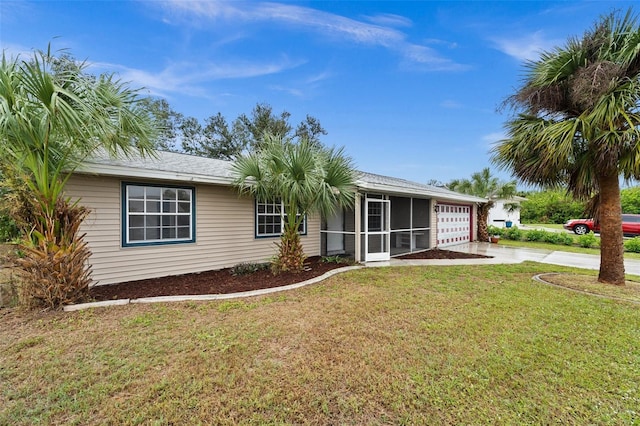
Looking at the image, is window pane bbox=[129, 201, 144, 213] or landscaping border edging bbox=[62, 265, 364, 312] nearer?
landscaping border edging bbox=[62, 265, 364, 312]

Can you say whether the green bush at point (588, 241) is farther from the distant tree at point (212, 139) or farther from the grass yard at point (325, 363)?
the distant tree at point (212, 139)

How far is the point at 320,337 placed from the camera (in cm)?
374

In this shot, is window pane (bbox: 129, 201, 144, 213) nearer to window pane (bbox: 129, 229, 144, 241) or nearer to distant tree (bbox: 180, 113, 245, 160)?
window pane (bbox: 129, 229, 144, 241)

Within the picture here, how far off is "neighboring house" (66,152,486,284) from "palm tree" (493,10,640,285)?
12.6 feet

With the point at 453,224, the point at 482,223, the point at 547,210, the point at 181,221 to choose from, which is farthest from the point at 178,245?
the point at 547,210

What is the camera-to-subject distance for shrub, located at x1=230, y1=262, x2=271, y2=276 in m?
7.36

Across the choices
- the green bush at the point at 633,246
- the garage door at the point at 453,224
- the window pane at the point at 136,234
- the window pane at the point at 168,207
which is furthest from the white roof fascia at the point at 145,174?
the green bush at the point at 633,246

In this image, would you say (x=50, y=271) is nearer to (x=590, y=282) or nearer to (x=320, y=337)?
(x=320, y=337)

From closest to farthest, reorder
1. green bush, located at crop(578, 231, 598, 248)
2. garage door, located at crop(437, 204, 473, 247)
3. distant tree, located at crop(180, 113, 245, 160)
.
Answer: garage door, located at crop(437, 204, 473, 247) → green bush, located at crop(578, 231, 598, 248) → distant tree, located at crop(180, 113, 245, 160)

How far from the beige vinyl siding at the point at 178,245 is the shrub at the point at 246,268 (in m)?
0.51

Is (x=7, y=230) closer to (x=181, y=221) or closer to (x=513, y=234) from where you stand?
(x=181, y=221)

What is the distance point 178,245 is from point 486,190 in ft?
56.0

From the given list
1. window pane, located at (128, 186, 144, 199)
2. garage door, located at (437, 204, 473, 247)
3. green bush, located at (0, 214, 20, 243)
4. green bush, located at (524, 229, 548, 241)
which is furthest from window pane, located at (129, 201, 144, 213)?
green bush, located at (524, 229, 548, 241)

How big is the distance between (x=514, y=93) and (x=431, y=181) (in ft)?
139
